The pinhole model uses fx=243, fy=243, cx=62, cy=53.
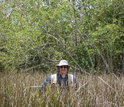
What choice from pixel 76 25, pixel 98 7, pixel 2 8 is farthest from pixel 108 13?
pixel 2 8

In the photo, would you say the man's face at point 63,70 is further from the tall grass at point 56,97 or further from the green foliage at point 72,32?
the green foliage at point 72,32

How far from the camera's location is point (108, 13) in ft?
31.0

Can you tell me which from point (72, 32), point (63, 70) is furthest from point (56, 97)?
point (72, 32)

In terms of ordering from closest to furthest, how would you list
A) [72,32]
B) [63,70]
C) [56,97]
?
[56,97] → [63,70] → [72,32]

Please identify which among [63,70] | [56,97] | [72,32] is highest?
[72,32]

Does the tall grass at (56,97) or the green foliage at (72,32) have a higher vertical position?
the green foliage at (72,32)

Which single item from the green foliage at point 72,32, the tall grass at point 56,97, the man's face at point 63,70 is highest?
the green foliage at point 72,32

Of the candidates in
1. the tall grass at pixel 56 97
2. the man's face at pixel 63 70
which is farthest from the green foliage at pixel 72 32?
the tall grass at pixel 56 97

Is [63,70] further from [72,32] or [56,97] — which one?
[72,32]

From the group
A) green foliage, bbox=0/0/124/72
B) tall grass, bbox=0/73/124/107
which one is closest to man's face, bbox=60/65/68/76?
tall grass, bbox=0/73/124/107

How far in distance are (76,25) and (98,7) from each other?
1.09 metres

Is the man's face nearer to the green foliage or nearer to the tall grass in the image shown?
the tall grass

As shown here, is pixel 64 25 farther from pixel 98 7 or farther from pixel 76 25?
pixel 98 7

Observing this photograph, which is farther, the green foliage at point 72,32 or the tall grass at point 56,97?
the green foliage at point 72,32
